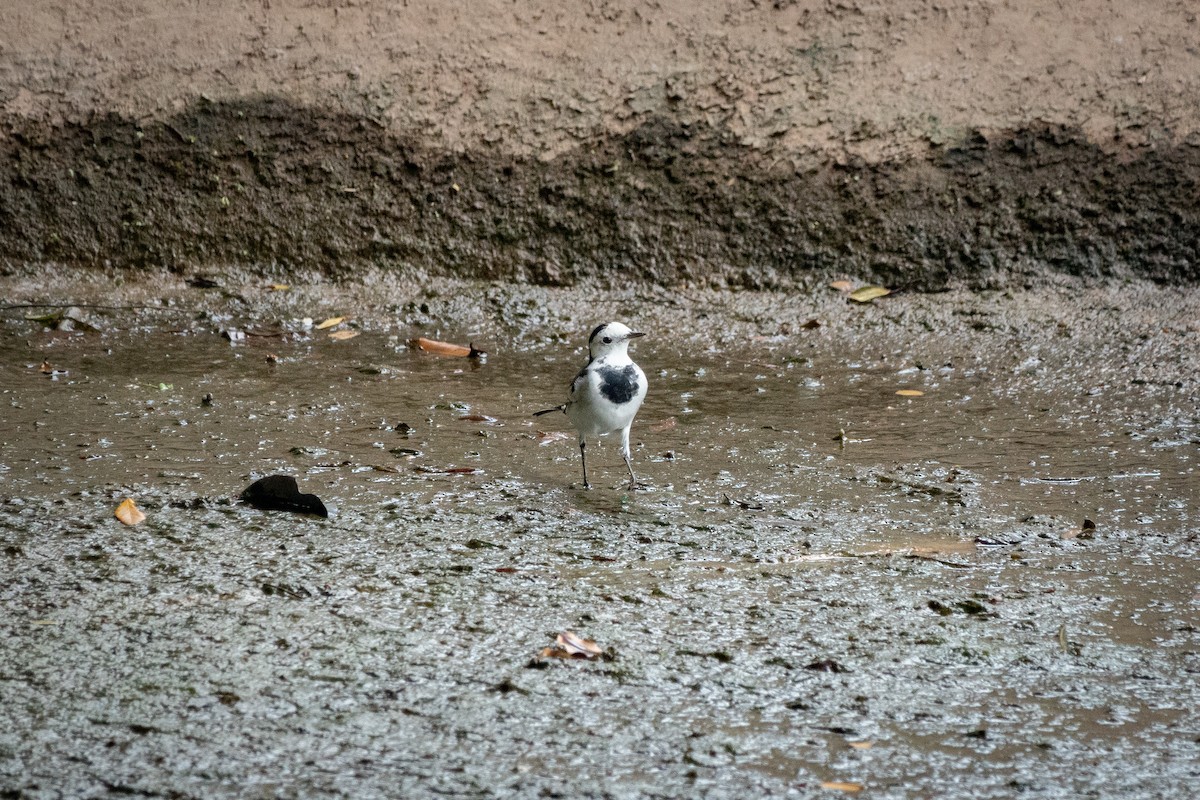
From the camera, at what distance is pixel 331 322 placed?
657 centimetres

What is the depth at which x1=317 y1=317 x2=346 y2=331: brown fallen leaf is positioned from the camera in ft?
21.4

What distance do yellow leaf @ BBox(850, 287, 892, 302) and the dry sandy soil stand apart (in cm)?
13

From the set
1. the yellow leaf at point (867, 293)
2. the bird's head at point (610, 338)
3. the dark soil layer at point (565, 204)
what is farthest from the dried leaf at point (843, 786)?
the dark soil layer at point (565, 204)

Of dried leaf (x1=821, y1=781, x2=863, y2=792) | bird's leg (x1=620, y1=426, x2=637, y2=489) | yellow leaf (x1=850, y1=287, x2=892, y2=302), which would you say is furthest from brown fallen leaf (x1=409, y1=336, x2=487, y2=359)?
dried leaf (x1=821, y1=781, x2=863, y2=792)

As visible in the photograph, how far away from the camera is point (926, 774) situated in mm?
2404

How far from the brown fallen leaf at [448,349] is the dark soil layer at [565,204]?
868mm

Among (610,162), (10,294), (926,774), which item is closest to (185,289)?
(10,294)

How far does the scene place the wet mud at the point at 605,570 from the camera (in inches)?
96.3

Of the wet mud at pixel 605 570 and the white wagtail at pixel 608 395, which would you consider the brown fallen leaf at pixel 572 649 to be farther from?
the white wagtail at pixel 608 395

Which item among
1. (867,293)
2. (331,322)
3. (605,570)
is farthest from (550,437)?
(867,293)

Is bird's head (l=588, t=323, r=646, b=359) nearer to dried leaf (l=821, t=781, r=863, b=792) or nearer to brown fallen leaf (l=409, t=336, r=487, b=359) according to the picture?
brown fallen leaf (l=409, t=336, r=487, b=359)

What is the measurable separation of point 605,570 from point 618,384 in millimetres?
1150

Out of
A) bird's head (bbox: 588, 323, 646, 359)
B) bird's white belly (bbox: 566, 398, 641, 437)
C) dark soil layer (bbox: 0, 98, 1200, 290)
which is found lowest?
bird's white belly (bbox: 566, 398, 641, 437)

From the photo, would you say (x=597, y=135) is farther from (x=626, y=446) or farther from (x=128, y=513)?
(x=128, y=513)
